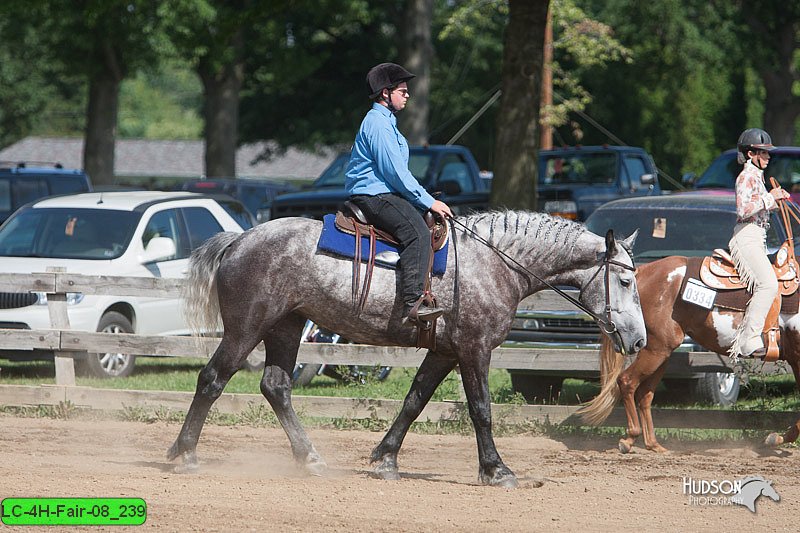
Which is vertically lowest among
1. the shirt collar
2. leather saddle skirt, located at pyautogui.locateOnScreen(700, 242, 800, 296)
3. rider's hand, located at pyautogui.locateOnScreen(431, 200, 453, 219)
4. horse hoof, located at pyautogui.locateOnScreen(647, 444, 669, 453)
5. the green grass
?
the green grass

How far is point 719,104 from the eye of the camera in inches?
2170

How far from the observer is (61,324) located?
37.6 ft

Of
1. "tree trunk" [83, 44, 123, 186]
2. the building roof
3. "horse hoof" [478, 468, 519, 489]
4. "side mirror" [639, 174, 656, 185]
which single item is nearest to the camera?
"horse hoof" [478, 468, 519, 489]

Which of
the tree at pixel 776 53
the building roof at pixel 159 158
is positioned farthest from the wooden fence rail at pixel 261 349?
the building roof at pixel 159 158

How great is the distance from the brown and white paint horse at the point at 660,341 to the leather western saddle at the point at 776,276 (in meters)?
0.15

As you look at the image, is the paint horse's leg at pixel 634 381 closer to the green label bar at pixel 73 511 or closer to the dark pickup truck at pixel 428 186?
the green label bar at pixel 73 511

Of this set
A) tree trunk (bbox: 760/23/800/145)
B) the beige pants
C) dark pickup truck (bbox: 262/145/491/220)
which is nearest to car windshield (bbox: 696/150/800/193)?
dark pickup truck (bbox: 262/145/491/220)

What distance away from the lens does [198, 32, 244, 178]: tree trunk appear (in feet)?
119

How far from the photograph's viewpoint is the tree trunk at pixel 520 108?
49.2 feet

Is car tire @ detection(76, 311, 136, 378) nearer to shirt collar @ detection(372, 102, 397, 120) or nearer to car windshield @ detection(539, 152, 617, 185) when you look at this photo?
shirt collar @ detection(372, 102, 397, 120)

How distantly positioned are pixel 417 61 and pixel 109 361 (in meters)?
22.0

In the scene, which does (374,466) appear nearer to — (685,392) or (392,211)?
(392,211)

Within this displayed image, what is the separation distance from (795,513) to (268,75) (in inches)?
1681

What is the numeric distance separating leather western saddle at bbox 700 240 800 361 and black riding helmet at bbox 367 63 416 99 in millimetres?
3090
